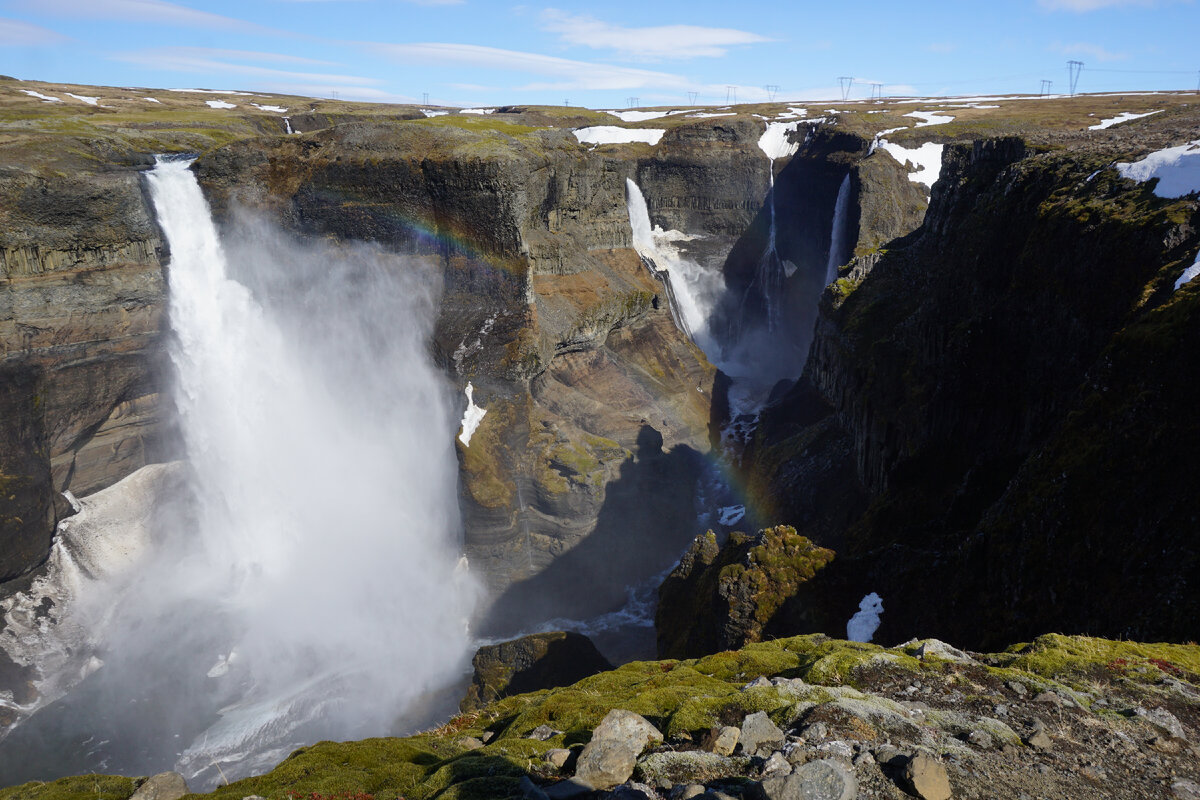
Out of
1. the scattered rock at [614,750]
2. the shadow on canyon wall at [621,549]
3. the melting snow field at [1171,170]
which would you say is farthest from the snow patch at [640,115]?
the scattered rock at [614,750]

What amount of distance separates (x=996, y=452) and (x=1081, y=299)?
5.65m

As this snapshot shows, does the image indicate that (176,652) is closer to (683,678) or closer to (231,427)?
(231,427)

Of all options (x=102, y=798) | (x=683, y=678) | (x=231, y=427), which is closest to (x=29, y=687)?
(x=231, y=427)

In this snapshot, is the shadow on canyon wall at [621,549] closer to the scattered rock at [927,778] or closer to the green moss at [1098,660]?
the green moss at [1098,660]

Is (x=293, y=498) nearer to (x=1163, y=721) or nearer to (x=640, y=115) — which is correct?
(x=1163, y=721)

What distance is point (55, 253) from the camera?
34.5 meters

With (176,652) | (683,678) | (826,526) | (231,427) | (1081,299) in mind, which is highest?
(1081,299)

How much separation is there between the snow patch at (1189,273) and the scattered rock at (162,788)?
68.3ft

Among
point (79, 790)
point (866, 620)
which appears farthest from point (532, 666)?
point (79, 790)

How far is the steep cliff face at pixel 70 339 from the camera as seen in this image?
109 feet

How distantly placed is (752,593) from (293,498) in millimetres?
31941

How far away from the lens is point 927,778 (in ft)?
23.5

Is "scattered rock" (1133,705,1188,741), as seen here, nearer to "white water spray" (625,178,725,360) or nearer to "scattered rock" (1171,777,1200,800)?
"scattered rock" (1171,777,1200,800)

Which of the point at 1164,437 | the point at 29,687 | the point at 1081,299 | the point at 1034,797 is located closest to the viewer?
the point at 1034,797
